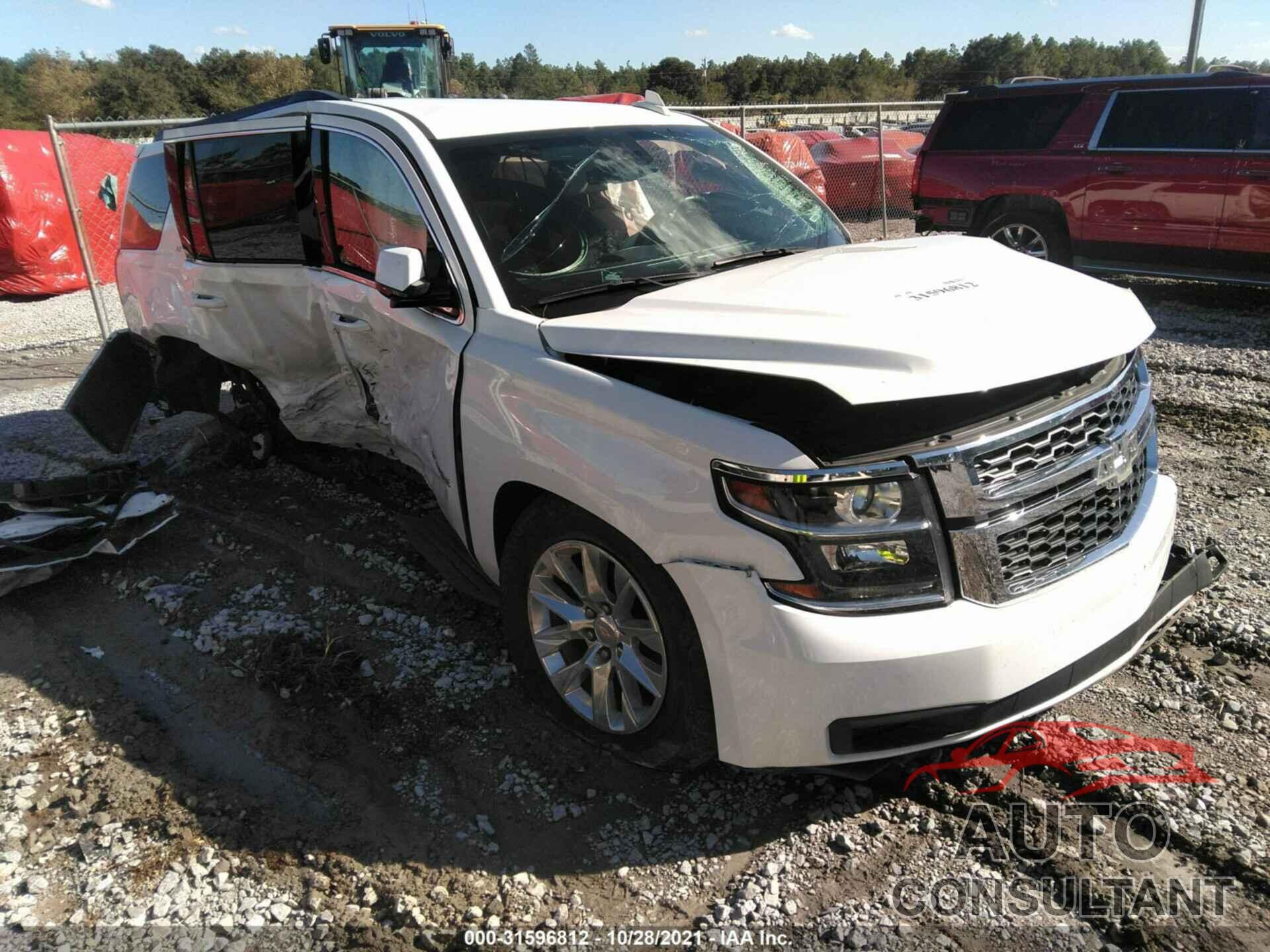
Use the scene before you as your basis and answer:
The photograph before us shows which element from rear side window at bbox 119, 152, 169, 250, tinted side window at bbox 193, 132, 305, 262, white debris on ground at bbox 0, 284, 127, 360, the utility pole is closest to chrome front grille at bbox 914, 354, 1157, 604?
tinted side window at bbox 193, 132, 305, 262

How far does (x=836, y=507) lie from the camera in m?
2.20

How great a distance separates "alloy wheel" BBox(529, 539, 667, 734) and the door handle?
60.9 inches

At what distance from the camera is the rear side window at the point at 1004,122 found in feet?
29.8

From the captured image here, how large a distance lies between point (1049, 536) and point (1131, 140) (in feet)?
26.2

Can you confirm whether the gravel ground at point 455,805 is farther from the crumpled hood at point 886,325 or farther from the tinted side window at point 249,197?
the tinted side window at point 249,197

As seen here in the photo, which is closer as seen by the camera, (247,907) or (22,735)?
(247,907)

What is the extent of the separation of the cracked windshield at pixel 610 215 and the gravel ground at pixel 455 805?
4.97 feet

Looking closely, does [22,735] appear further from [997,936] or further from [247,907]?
[997,936]

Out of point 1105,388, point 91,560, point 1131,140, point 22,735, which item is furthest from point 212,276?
point 1131,140

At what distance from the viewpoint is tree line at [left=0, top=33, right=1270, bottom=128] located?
57625 mm

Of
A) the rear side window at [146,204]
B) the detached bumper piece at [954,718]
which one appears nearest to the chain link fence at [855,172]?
the rear side window at [146,204]

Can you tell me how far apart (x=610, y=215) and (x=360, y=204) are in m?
1.12

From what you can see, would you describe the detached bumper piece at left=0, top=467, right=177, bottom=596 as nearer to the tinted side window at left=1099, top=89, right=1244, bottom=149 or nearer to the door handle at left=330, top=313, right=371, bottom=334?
the door handle at left=330, top=313, right=371, bottom=334

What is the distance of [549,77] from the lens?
82938 millimetres
